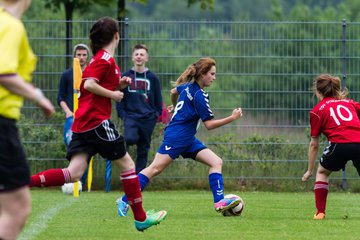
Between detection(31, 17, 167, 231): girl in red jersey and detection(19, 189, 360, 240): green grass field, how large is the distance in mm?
416

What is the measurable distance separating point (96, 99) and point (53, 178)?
812mm

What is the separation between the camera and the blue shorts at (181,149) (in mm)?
10219

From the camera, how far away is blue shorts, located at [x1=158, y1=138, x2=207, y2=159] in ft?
33.5

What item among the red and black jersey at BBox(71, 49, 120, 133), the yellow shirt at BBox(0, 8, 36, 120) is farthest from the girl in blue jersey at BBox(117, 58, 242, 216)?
the yellow shirt at BBox(0, 8, 36, 120)

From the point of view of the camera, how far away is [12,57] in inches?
221

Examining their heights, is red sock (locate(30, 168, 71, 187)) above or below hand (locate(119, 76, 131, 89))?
below

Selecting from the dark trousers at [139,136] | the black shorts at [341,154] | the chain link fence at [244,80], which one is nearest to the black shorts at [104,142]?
the black shorts at [341,154]

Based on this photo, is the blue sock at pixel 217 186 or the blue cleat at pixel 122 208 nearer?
the blue cleat at pixel 122 208

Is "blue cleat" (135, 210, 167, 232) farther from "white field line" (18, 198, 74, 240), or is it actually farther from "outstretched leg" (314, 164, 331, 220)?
"outstretched leg" (314, 164, 331, 220)

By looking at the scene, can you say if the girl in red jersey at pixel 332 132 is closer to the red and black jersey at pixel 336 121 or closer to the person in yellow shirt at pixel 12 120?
the red and black jersey at pixel 336 121

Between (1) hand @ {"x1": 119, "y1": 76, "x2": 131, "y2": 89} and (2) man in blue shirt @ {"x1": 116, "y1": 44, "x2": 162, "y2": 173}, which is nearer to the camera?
(1) hand @ {"x1": 119, "y1": 76, "x2": 131, "y2": 89}

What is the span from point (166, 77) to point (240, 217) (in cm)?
529

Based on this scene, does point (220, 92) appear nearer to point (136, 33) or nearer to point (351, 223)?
point (136, 33)

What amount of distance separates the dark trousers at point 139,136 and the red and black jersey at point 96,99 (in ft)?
16.6
